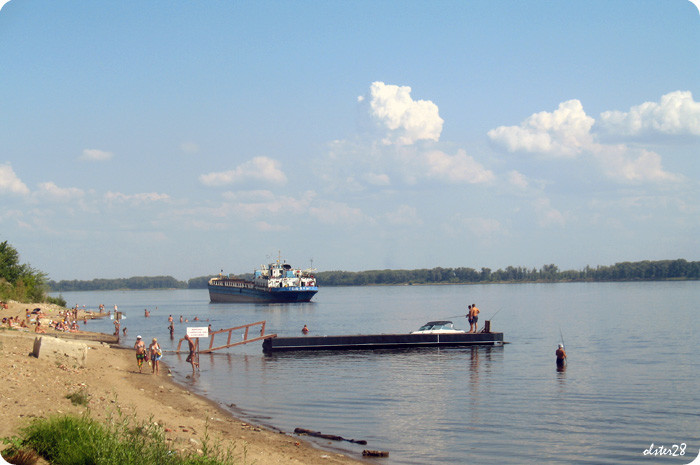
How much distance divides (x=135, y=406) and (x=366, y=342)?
71.8 ft

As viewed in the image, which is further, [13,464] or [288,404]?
[288,404]

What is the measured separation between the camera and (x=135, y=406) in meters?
15.9

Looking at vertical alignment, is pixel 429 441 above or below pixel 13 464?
below

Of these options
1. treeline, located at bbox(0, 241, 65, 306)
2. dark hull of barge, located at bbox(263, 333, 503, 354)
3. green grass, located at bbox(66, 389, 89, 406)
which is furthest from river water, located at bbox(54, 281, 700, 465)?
treeline, located at bbox(0, 241, 65, 306)

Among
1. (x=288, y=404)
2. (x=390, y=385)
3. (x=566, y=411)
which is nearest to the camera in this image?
(x=566, y=411)

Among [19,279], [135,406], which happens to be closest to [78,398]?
[135,406]

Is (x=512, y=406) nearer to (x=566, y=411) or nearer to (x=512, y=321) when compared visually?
(x=566, y=411)

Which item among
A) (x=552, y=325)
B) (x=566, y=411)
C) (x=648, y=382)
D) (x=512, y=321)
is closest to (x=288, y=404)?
(x=566, y=411)

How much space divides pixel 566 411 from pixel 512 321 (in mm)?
44272

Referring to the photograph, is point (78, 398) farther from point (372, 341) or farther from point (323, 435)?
point (372, 341)

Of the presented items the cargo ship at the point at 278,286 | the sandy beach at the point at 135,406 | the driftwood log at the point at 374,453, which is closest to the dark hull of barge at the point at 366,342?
the sandy beach at the point at 135,406

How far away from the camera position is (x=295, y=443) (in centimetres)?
1562

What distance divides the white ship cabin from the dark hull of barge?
68464 millimetres

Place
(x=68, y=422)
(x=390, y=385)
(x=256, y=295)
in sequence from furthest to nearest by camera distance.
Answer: (x=256, y=295) < (x=390, y=385) < (x=68, y=422)
